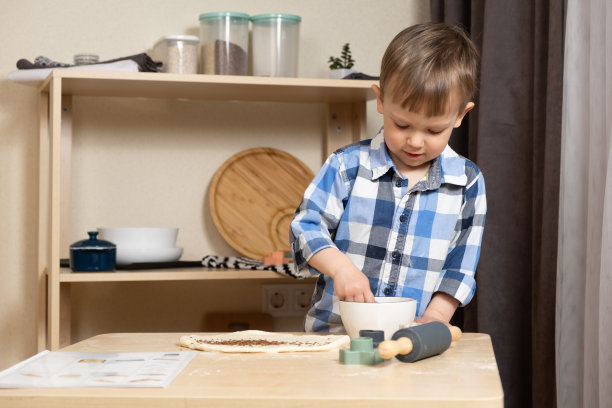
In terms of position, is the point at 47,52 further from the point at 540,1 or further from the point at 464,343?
the point at 464,343

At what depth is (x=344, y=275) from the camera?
1061mm

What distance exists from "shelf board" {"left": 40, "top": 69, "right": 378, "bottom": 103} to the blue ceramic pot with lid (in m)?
0.41

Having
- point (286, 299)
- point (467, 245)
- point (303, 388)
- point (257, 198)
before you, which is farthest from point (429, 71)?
point (286, 299)

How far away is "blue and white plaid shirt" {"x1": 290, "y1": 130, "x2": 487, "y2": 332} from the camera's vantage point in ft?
4.05

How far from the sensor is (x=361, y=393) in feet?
2.12

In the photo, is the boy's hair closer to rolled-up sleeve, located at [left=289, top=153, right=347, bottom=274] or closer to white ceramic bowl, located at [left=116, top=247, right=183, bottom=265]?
rolled-up sleeve, located at [left=289, top=153, right=347, bottom=274]

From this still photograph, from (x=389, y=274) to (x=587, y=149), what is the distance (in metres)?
0.52

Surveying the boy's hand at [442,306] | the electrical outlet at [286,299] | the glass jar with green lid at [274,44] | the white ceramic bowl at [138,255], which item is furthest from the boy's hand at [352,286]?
the electrical outlet at [286,299]

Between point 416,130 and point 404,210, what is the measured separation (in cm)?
16

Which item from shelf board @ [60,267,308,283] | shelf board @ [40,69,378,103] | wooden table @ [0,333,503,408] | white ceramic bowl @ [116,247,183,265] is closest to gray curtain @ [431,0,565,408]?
shelf board @ [40,69,378,103]

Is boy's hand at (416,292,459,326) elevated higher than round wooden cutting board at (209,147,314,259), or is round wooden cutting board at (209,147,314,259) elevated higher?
round wooden cutting board at (209,147,314,259)

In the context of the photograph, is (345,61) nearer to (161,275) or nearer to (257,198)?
(257,198)

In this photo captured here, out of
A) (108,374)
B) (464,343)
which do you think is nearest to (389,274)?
(464,343)

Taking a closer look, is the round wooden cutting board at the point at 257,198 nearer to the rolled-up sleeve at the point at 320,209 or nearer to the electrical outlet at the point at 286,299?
the electrical outlet at the point at 286,299
